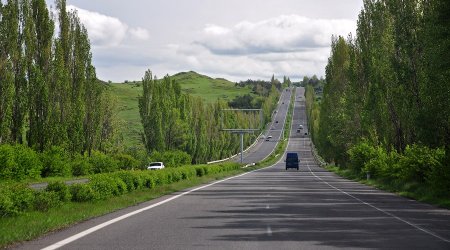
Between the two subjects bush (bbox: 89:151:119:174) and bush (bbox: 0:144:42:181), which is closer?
bush (bbox: 0:144:42:181)

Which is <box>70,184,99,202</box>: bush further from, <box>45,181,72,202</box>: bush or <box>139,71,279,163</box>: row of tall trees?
<box>139,71,279,163</box>: row of tall trees

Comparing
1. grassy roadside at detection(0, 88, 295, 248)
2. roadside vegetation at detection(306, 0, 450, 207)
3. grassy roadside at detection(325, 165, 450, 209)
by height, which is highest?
roadside vegetation at detection(306, 0, 450, 207)

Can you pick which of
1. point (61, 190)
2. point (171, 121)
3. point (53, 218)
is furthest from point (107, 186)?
point (171, 121)

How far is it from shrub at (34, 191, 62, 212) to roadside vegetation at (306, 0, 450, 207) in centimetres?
1427

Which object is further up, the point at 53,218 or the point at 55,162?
the point at 55,162

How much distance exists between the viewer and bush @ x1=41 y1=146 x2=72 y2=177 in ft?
155

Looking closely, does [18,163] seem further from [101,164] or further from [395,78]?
[395,78]

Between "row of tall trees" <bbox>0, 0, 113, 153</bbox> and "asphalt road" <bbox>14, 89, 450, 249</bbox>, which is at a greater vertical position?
"row of tall trees" <bbox>0, 0, 113, 153</bbox>

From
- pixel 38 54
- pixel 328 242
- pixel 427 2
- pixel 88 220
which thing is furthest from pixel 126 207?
pixel 38 54

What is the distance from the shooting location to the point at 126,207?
74.4 ft

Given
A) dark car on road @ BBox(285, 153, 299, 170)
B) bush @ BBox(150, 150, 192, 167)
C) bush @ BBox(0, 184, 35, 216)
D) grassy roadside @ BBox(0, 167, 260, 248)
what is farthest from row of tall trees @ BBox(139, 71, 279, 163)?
bush @ BBox(0, 184, 35, 216)

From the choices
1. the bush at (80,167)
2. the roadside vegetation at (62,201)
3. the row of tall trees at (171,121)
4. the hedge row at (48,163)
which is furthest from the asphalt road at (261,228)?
the row of tall trees at (171,121)

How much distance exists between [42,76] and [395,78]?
24.6 m

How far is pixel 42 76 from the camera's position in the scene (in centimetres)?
4747
